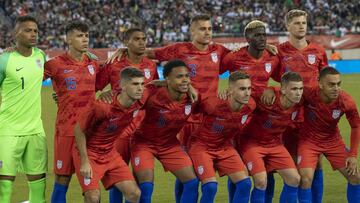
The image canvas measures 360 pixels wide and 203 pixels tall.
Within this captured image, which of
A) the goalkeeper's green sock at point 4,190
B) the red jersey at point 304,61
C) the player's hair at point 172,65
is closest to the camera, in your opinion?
the goalkeeper's green sock at point 4,190

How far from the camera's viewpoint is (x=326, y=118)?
862 cm

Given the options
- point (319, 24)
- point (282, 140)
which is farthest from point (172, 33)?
point (282, 140)

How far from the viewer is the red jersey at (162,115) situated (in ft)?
26.9

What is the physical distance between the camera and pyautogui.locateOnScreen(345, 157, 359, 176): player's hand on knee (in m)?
8.52

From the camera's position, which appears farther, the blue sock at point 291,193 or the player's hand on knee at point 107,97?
the blue sock at point 291,193

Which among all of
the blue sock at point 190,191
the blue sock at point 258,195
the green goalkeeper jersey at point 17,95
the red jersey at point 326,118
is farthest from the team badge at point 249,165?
the green goalkeeper jersey at point 17,95

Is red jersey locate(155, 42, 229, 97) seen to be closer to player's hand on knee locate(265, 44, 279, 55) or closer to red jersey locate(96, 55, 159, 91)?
red jersey locate(96, 55, 159, 91)

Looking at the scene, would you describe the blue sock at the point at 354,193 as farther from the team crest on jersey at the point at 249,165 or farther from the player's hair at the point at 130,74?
the player's hair at the point at 130,74

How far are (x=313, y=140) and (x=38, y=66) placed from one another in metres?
3.37

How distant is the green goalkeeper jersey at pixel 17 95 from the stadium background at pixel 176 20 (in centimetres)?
2106

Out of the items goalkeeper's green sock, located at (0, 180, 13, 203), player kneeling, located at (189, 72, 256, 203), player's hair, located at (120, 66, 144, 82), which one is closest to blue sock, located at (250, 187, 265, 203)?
player kneeling, located at (189, 72, 256, 203)

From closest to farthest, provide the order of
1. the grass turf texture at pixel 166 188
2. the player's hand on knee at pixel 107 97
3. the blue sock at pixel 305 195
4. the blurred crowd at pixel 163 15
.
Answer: the player's hand on knee at pixel 107 97
the blue sock at pixel 305 195
the grass turf texture at pixel 166 188
the blurred crowd at pixel 163 15

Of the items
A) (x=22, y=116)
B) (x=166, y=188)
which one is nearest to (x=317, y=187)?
(x=166, y=188)

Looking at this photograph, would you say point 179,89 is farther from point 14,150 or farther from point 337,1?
point 337,1
